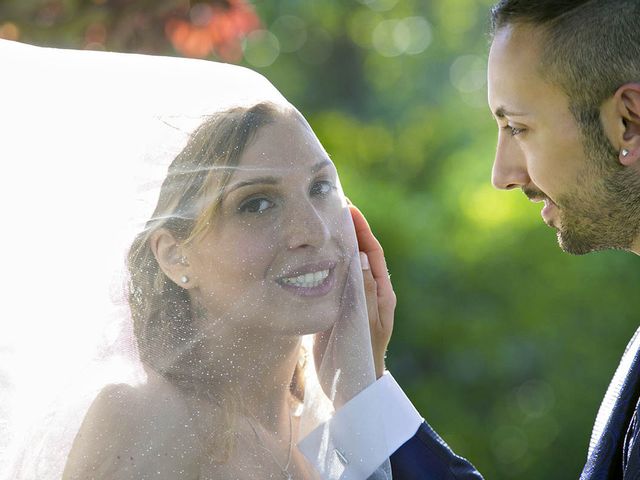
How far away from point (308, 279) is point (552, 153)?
0.76 metres

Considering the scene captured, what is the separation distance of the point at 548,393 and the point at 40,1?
4.09 m

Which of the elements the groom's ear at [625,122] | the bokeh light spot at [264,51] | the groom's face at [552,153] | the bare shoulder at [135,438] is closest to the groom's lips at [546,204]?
the groom's face at [552,153]

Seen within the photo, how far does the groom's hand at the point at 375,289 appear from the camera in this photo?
247 cm

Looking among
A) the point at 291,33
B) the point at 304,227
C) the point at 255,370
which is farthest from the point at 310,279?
the point at 291,33

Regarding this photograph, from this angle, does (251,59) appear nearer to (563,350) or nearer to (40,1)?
(563,350)

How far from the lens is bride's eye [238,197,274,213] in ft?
7.09

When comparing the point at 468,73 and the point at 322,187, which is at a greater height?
the point at 322,187

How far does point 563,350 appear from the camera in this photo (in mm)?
5926

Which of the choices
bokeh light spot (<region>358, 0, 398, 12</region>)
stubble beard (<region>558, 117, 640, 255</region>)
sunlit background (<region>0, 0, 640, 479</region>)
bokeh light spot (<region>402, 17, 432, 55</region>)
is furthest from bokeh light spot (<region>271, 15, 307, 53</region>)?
stubble beard (<region>558, 117, 640, 255</region>)

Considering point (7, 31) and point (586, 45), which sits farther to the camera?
point (7, 31)

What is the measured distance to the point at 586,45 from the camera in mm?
2410

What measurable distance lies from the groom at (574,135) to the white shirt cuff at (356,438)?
0.05 metres

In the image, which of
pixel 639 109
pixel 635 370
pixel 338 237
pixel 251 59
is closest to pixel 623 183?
pixel 639 109

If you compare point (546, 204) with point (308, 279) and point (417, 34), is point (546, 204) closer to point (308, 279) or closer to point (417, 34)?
point (308, 279)
